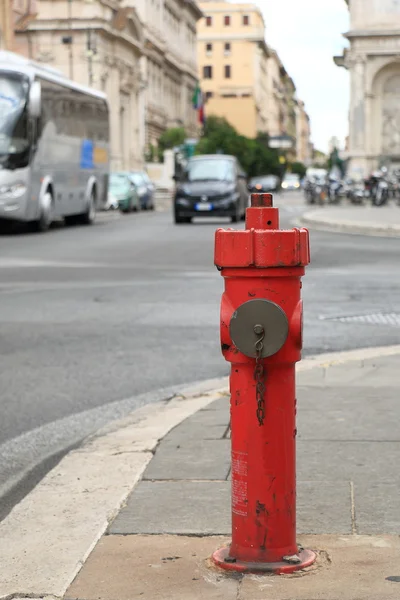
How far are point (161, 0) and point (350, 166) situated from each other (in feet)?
134

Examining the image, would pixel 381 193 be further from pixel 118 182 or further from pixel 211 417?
pixel 211 417

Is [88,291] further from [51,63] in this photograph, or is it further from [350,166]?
[51,63]

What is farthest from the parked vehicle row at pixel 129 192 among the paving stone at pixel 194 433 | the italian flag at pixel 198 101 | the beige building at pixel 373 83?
the italian flag at pixel 198 101

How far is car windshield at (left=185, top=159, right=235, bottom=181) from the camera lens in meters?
32.2

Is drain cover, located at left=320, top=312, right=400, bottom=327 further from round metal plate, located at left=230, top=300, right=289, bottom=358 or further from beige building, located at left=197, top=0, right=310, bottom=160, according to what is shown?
beige building, located at left=197, top=0, right=310, bottom=160

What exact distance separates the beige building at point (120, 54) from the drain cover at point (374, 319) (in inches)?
1859

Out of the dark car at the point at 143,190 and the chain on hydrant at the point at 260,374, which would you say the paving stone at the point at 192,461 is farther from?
the dark car at the point at 143,190

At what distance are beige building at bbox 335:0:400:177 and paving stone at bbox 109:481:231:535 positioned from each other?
206 ft

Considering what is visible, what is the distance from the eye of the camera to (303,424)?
591 centimetres

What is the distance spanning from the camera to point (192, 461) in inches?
203

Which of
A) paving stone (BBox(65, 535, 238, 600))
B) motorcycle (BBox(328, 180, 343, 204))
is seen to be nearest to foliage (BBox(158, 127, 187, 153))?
motorcycle (BBox(328, 180, 343, 204))

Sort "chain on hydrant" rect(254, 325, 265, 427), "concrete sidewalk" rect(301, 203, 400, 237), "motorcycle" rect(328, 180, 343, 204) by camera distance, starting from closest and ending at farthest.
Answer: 1. "chain on hydrant" rect(254, 325, 265, 427)
2. "concrete sidewalk" rect(301, 203, 400, 237)
3. "motorcycle" rect(328, 180, 343, 204)

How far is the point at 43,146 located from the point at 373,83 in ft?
143

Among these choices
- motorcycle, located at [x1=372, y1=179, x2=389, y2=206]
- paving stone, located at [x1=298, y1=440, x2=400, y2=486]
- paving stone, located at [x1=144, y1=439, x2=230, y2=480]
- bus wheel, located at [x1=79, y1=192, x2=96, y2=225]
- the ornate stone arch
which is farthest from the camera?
the ornate stone arch
